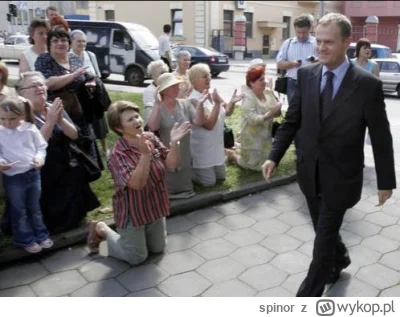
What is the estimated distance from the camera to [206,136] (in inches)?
204

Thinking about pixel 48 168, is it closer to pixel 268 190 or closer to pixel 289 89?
pixel 268 190

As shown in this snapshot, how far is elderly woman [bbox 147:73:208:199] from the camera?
4.48m

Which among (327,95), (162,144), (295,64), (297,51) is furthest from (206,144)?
Result: (327,95)

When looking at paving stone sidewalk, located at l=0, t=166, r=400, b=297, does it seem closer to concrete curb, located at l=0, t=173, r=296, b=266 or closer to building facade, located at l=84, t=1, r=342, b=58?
concrete curb, located at l=0, t=173, r=296, b=266

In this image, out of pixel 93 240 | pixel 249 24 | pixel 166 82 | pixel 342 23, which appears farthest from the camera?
pixel 249 24

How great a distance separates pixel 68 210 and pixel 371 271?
256 cm

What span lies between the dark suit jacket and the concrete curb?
1.92m

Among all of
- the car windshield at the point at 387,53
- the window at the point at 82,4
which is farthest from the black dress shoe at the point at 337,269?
the window at the point at 82,4

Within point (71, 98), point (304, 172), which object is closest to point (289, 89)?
point (71, 98)

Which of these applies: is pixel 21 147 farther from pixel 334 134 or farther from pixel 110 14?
pixel 110 14

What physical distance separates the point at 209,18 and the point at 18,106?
2949 centimetres

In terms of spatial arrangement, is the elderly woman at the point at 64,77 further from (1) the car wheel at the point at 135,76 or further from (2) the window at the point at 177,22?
(2) the window at the point at 177,22

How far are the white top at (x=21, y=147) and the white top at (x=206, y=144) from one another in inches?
79.1

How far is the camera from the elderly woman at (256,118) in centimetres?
557
